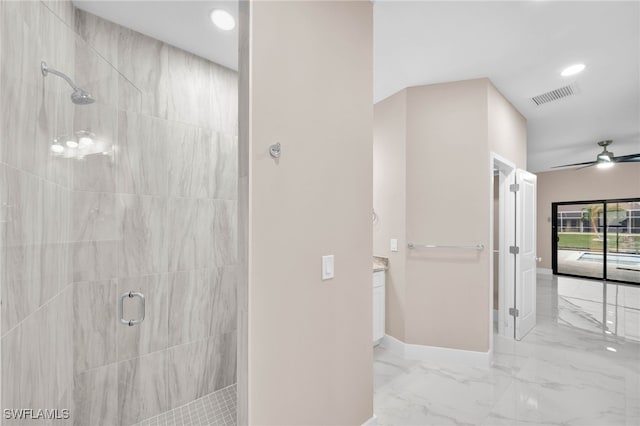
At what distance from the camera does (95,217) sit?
172 centimetres

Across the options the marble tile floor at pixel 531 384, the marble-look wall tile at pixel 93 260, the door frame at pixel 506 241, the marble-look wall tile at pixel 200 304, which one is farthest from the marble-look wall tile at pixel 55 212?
the door frame at pixel 506 241

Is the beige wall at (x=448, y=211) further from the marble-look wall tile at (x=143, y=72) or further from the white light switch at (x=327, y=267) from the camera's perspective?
the marble-look wall tile at (x=143, y=72)

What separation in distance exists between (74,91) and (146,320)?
4.55ft

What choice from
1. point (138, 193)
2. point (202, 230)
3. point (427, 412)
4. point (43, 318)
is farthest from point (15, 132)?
point (427, 412)

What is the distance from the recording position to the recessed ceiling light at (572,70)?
2.57 m

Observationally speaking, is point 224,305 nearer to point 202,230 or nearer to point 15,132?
point 202,230

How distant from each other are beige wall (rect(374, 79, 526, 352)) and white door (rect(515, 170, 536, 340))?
0.77 meters

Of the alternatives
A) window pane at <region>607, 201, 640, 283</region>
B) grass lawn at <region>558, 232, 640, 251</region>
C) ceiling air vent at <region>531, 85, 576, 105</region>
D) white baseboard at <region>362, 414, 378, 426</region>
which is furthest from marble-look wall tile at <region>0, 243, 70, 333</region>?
grass lawn at <region>558, 232, 640, 251</region>

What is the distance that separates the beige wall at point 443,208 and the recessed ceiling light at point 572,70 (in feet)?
1.74

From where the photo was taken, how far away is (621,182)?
21.0ft

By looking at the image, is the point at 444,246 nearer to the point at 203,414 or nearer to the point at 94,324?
the point at 203,414

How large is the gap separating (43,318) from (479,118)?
3.32 meters

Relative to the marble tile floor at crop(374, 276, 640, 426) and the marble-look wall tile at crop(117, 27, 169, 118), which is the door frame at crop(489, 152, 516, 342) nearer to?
the marble tile floor at crop(374, 276, 640, 426)

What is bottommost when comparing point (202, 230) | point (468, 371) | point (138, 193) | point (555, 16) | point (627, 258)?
point (468, 371)
